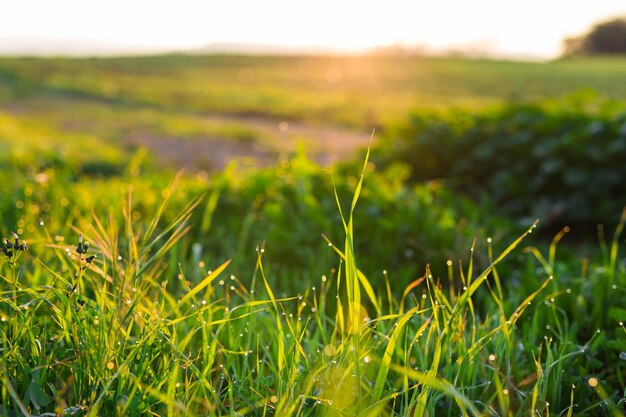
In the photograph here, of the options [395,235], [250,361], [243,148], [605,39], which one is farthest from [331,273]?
[605,39]

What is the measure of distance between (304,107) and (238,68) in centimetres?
2171

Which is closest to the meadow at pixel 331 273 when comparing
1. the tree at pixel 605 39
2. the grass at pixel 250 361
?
the grass at pixel 250 361

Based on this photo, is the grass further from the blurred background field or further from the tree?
the tree

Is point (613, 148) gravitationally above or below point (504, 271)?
above

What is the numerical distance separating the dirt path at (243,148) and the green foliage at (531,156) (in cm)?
171

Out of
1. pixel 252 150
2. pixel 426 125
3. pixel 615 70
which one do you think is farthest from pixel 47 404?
pixel 615 70

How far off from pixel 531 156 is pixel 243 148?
5.16 m

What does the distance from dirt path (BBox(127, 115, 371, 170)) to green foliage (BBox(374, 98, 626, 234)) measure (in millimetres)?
1711

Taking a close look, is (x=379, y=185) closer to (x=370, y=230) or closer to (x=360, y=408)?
(x=370, y=230)

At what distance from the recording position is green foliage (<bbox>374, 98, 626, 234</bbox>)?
4.37 meters

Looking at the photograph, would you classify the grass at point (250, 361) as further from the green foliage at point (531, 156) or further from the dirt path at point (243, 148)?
the dirt path at point (243, 148)

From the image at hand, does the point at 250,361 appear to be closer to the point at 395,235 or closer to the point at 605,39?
the point at 395,235

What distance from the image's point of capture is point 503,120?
203 inches

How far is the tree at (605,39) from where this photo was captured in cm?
3749
